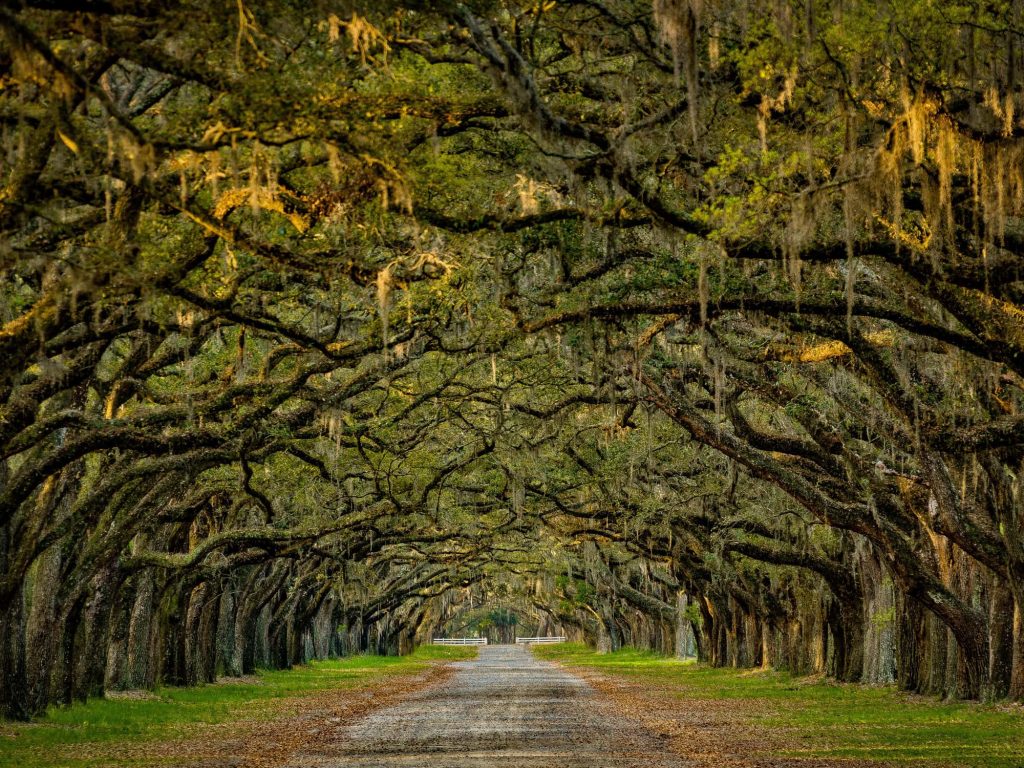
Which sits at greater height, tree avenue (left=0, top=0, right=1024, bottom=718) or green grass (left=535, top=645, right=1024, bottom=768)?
tree avenue (left=0, top=0, right=1024, bottom=718)

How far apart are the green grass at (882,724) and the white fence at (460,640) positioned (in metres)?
134

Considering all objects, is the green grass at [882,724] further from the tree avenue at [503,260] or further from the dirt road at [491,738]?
the dirt road at [491,738]

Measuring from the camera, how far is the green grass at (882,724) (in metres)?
15.6

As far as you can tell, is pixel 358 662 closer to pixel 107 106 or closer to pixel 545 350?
pixel 545 350

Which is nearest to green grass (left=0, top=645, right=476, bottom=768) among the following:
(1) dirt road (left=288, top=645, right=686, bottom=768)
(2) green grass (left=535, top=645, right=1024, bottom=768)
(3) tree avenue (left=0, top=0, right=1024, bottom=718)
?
(3) tree avenue (left=0, top=0, right=1024, bottom=718)

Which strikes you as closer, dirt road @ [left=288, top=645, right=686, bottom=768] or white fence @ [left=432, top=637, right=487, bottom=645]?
dirt road @ [left=288, top=645, right=686, bottom=768]

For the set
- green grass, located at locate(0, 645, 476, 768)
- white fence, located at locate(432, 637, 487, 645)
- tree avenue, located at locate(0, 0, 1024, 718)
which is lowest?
white fence, located at locate(432, 637, 487, 645)

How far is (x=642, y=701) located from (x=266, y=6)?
912 inches

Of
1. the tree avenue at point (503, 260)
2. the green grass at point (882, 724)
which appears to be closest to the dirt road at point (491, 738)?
the green grass at point (882, 724)

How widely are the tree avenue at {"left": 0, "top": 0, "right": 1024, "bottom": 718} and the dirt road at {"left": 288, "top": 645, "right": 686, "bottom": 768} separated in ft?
15.9

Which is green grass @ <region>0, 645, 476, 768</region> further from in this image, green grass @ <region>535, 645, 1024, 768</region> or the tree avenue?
green grass @ <region>535, 645, 1024, 768</region>

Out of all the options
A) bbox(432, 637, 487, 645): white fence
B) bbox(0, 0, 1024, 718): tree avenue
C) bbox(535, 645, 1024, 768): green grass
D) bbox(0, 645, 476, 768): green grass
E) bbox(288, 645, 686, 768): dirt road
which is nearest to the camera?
bbox(0, 0, 1024, 718): tree avenue

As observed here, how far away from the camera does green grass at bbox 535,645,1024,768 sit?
51.2ft

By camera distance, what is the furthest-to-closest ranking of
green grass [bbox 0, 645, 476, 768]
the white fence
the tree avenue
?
the white fence → green grass [bbox 0, 645, 476, 768] → the tree avenue
